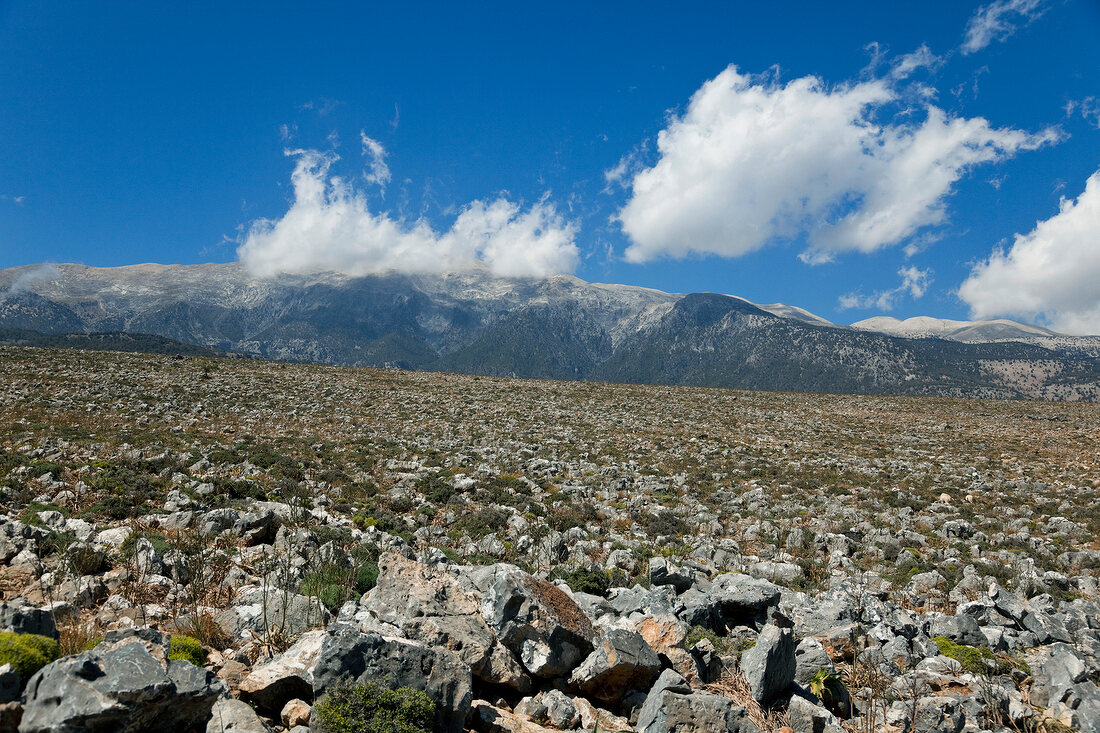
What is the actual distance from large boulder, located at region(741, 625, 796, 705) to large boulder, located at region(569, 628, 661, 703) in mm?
1079

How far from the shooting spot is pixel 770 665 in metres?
5.39

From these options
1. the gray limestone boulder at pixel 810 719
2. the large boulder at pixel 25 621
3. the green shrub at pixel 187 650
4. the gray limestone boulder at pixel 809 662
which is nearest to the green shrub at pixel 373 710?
the green shrub at pixel 187 650

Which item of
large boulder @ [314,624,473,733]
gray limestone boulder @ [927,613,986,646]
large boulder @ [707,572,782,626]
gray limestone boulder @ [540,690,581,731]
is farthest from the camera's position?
large boulder @ [707,572,782,626]

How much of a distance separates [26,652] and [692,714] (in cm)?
543

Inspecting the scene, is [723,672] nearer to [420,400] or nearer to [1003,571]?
[1003,571]

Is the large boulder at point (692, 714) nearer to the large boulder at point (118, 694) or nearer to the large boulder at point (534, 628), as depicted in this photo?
the large boulder at point (534, 628)

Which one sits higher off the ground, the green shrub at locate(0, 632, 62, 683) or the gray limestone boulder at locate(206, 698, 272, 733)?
the green shrub at locate(0, 632, 62, 683)

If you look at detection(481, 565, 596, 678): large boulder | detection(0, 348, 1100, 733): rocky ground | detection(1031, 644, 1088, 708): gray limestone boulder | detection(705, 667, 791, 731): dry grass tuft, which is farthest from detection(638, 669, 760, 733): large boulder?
detection(1031, 644, 1088, 708): gray limestone boulder

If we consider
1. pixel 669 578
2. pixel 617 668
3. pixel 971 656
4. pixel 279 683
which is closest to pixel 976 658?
pixel 971 656

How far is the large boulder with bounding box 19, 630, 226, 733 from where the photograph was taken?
10.3 feet

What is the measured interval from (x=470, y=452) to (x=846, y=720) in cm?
1855

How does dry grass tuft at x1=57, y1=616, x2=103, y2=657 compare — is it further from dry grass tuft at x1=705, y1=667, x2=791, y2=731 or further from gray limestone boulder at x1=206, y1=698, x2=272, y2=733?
dry grass tuft at x1=705, y1=667, x2=791, y2=731

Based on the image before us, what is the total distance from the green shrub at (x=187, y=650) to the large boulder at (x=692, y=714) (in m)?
4.35

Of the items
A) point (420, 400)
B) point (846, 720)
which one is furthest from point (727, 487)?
point (420, 400)
